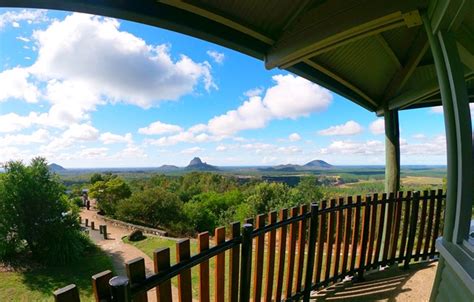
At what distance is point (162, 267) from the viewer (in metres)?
1.40

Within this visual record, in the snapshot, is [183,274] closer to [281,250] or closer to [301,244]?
[281,250]

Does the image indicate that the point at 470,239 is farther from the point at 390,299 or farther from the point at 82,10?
the point at 82,10

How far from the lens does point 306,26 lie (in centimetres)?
247

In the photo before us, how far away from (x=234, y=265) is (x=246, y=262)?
0.34 ft

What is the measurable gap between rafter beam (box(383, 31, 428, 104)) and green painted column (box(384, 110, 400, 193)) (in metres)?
0.37

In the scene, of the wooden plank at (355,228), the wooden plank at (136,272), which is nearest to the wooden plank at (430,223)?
the wooden plank at (355,228)

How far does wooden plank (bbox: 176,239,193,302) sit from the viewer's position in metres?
1.52

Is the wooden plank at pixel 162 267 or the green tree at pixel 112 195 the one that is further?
the green tree at pixel 112 195

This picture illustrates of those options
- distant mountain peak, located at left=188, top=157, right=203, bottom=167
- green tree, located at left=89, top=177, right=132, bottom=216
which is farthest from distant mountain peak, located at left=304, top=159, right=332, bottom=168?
green tree, located at left=89, top=177, right=132, bottom=216

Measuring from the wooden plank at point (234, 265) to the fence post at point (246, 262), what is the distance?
0.05 meters

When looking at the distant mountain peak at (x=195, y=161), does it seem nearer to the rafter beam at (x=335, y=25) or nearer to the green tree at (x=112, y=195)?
the green tree at (x=112, y=195)

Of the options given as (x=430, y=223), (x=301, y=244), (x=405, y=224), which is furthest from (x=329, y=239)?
(x=430, y=223)

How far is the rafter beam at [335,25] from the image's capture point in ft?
6.82

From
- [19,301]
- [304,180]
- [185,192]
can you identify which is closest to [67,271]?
[19,301]
